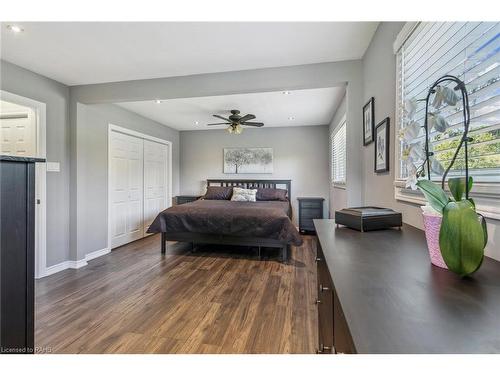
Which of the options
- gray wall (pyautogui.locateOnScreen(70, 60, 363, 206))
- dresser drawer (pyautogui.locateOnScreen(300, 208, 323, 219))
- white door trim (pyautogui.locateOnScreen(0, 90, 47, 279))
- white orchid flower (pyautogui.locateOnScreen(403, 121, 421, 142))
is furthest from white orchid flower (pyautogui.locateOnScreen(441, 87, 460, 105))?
dresser drawer (pyautogui.locateOnScreen(300, 208, 323, 219))

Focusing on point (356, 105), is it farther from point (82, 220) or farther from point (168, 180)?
point (168, 180)

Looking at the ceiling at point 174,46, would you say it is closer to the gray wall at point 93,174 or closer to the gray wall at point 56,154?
the gray wall at point 56,154

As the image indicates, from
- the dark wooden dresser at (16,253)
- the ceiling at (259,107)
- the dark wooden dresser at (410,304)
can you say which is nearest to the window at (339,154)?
the ceiling at (259,107)

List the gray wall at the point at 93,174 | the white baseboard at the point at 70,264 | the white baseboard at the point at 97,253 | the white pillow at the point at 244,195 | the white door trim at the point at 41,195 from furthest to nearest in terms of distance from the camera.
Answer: the white pillow at the point at 244,195, the white baseboard at the point at 97,253, the gray wall at the point at 93,174, the white baseboard at the point at 70,264, the white door trim at the point at 41,195

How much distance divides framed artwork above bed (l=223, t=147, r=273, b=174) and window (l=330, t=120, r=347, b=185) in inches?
58.1

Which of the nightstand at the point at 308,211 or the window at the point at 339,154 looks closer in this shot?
the window at the point at 339,154

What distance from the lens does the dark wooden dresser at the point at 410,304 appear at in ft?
1.40

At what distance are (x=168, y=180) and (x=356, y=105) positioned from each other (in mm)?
4541

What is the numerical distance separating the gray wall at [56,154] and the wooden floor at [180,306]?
41 centimetres

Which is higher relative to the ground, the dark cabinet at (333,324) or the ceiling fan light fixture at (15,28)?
the ceiling fan light fixture at (15,28)

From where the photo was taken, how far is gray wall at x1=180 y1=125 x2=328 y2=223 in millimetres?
5449

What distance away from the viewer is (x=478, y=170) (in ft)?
2.99

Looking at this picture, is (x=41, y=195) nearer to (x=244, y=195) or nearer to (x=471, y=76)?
(x=244, y=195)
